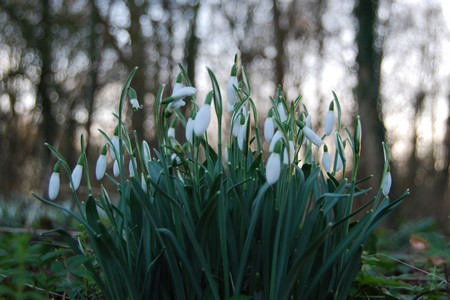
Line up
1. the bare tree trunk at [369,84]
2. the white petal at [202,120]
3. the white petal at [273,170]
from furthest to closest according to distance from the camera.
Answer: the bare tree trunk at [369,84] → the white petal at [202,120] → the white petal at [273,170]

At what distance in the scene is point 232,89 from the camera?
60.6 inches

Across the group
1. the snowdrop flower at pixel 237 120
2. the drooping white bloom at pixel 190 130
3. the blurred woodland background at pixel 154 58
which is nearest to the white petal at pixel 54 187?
the drooping white bloom at pixel 190 130

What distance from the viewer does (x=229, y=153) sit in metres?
1.67

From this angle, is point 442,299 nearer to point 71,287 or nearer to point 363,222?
point 363,222

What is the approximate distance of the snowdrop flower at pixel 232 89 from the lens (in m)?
1.50

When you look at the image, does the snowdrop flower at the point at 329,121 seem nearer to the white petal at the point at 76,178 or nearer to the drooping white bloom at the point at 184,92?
the drooping white bloom at the point at 184,92

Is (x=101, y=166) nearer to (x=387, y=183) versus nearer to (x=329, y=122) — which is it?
(x=329, y=122)

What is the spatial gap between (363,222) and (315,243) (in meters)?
0.30

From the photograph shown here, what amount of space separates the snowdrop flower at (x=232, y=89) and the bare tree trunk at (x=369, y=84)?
20.5 ft

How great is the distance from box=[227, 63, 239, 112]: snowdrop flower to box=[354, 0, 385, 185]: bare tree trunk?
245 inches

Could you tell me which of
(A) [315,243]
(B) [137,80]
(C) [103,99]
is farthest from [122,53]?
(A) [315,243]

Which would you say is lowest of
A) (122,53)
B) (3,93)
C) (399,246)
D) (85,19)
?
(399,246)

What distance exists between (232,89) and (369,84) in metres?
6.40

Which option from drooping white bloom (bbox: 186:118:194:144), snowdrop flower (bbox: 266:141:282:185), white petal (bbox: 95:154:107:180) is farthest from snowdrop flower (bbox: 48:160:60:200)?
snowdrop flower (bbox: 266:141:282:185)
